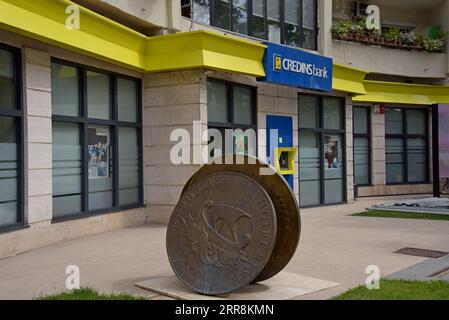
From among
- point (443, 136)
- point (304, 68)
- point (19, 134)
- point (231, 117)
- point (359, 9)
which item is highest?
point (359, 9)

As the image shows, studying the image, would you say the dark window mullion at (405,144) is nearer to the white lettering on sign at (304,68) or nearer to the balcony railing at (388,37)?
the balcony railing at (388,37)

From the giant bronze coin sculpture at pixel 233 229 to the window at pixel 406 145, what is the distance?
50.1ft

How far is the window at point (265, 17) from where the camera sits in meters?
13.2

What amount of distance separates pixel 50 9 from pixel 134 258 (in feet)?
14.2

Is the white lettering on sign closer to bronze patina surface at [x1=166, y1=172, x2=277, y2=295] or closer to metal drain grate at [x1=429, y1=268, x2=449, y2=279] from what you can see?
metal drain grate at [x1=429, y1=268, x2=449, y2=279]

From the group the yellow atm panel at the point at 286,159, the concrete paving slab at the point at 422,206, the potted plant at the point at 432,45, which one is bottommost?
the concrete paving slab at the point at 422,206

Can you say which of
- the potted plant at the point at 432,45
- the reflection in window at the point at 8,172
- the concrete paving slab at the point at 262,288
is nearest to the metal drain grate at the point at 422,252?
the concrete paving slab at the point at 262,288

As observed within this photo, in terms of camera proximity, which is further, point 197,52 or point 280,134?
point 280,134

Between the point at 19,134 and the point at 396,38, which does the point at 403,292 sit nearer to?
the point at 19,134

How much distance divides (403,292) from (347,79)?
11476 millimetres

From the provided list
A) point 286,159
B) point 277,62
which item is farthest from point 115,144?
point 286,159

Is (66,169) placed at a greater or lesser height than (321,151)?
lesser

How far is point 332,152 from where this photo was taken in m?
17.0

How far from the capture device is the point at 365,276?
23.2ft
